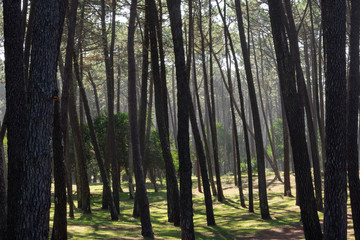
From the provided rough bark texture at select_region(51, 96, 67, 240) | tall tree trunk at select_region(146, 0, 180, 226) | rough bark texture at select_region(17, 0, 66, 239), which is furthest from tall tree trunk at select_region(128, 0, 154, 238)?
rough bark texture at select_region(17, 0, 66, 239)

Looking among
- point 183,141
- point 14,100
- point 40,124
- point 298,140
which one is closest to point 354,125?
point 298,140

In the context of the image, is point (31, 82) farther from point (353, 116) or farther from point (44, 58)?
point (353, 116)

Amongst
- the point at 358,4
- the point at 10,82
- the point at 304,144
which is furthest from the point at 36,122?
the point at 358,4

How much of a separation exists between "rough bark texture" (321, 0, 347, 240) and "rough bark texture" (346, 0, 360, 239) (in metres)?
2.37

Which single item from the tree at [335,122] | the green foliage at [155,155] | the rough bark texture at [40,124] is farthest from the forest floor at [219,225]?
the green foliage at [155,155]

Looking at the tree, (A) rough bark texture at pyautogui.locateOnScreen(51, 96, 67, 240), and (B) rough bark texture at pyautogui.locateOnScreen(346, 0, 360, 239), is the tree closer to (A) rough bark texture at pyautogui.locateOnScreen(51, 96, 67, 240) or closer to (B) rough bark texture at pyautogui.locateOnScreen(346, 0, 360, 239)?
(B) rough bark texture at pyautogui.locateOnScreen(346, 0, 360, 239)

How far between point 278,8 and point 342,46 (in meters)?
2.58

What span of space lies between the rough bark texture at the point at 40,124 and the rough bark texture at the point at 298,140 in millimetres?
5063

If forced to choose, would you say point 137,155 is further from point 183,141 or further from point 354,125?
point 354,125

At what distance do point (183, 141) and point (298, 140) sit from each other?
265 cm

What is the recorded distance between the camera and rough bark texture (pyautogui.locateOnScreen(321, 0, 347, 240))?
6914 millimetres

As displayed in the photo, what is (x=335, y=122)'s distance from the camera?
691 cm

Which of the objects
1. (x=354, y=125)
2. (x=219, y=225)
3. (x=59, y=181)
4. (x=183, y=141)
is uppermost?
(x=354, y=125)

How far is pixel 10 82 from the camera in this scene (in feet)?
22.8
